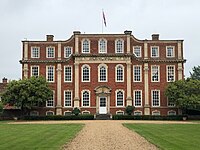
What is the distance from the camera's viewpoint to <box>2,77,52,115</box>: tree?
52.9 metres

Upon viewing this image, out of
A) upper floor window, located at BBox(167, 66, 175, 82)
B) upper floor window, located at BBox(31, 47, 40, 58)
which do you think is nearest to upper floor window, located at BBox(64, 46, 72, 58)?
upper floor window, located at BBox(31, 47, 40, 58)

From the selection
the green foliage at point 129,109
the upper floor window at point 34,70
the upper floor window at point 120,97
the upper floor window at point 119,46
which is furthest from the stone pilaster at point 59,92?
the green foliage at point 129,109

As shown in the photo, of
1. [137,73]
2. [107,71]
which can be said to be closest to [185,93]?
[137,73]

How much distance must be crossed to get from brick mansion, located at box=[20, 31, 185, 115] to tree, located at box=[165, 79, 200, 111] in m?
3.29

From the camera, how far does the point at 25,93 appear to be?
52.4 m

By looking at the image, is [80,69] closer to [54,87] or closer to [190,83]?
[54,87]

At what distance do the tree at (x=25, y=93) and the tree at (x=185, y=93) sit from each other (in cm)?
1807

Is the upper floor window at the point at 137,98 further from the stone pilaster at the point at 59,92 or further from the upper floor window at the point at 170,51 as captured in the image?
the stone pilaster at the point at 59,92

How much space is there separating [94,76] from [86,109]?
5132 millimetres

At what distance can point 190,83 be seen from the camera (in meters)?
53.8

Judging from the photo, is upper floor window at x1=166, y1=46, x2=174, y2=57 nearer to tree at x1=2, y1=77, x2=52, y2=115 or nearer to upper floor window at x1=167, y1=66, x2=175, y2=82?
upper floor window at x1=167, y1=66, x2=175, y2=82

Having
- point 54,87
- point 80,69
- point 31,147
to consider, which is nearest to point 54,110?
point 54,87

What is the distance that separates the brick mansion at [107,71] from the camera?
57.8m

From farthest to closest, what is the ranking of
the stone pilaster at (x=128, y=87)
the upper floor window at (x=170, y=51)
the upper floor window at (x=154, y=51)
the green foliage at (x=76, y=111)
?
the upper floor window at (x=170, y=51) → the upper floor window at (x=154, y=51) → the stone pilaster at (x=128, y=87) → the green foliage at (x=76, y=111)
